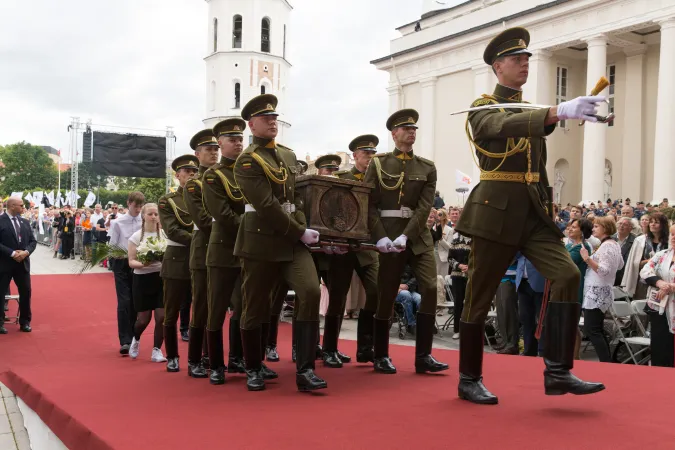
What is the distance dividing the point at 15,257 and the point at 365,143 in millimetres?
6556

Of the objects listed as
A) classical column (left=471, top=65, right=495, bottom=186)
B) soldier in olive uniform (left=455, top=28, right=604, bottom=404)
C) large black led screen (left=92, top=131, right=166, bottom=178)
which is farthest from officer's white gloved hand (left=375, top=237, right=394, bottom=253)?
classical column (left=471, top=65, right=495, bottom=186)

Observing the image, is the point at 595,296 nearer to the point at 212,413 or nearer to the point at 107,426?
the point at 212,413

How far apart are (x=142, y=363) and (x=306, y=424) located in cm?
436

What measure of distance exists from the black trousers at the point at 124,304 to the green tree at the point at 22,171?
107m

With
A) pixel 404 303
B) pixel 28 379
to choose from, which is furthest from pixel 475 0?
pixel 28 379

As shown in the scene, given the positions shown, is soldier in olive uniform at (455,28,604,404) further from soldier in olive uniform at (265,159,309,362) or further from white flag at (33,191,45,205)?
white flag at (33,191,45,205)

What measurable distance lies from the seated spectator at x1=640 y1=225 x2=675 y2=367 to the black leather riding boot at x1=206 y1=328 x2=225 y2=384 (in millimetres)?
4588

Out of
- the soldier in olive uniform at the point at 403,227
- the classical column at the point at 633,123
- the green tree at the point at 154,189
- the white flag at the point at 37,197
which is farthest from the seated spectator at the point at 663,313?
the green tree at the point at 154,189

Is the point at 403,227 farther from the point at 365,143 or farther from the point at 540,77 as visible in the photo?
the point at 540,77

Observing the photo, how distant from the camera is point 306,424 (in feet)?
13.7

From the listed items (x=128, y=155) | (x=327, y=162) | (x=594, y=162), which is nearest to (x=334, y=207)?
(x=327, y=162)

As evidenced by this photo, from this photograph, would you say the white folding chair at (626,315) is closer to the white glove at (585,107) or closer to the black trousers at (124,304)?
the white glove at (585,107)

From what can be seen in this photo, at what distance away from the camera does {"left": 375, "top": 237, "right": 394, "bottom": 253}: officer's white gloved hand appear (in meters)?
5.84

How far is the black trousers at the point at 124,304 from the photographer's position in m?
9.12
